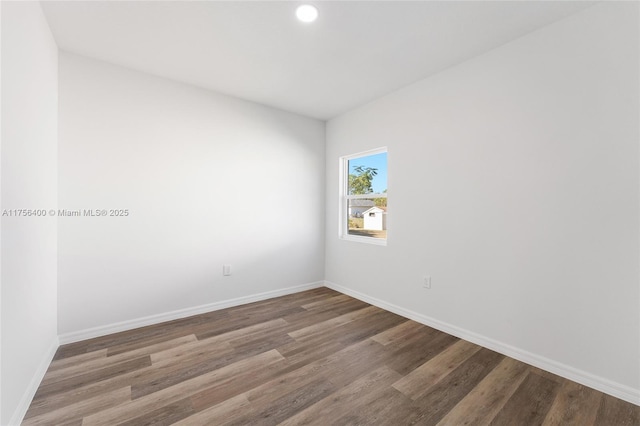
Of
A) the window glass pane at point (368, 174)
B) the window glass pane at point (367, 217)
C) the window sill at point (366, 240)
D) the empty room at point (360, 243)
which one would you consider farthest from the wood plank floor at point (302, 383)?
the window glass pane at point (368, 174)

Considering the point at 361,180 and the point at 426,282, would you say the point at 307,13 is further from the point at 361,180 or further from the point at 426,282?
the point at 426,282

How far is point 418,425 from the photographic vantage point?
4.92 ft

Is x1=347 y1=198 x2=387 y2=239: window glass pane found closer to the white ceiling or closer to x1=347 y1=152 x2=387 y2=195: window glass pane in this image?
x1=347 y1=152 x2=387 y2=195: window glass pane

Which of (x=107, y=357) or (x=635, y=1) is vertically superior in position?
(x=635, y=1)

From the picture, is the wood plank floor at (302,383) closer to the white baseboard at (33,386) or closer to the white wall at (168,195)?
the white baseboard at (33,386)

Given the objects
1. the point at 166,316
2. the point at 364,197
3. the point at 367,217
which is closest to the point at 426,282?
the point at 367,217

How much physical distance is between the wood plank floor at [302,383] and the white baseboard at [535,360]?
0.06m

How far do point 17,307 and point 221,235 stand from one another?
182 cm

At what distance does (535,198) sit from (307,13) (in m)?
2.18

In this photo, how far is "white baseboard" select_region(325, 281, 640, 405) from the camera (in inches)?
67.9

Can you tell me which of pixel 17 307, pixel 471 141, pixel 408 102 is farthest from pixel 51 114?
pixel 471 141

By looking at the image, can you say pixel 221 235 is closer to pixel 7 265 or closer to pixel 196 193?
pixel 196 193

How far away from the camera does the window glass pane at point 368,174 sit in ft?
11.3

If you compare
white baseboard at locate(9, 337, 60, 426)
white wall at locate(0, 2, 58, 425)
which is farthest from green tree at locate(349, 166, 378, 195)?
white baseboard at locate(9, 337, 60, 426)
